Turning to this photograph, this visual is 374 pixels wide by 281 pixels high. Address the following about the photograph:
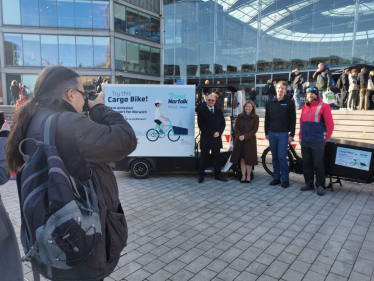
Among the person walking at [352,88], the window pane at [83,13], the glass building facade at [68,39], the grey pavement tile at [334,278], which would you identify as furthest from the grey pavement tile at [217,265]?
the window pane at [83,13]

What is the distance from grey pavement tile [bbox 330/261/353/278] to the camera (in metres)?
2.86

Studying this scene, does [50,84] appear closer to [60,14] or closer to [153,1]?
[60,14]

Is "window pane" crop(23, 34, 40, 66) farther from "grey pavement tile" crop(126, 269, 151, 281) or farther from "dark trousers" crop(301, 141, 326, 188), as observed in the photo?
"grey pavement tile" crop(126, 269, 151, 281)

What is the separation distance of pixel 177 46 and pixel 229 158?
21865mm

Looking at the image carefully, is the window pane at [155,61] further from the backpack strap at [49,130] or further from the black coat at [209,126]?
the backpack strap at [49,130]

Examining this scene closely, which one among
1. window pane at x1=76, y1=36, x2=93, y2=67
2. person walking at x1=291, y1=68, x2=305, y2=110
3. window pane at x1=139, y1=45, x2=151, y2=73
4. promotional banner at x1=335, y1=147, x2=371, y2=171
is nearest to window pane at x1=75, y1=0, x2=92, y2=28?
window pane at x1=76, y1=36, x2=93, y2=67

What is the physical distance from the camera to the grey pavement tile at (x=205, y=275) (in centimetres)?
274

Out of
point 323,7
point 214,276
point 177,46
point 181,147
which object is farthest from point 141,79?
point 214,276

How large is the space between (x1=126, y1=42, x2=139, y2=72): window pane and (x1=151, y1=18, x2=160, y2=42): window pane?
269cm

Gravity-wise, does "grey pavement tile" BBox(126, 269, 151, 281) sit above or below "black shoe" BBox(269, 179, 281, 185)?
below

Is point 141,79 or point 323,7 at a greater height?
point 323,7

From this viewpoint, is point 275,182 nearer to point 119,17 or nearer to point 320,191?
point 320,191

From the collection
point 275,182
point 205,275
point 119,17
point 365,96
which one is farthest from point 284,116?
point 119,17

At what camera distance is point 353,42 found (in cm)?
1789
